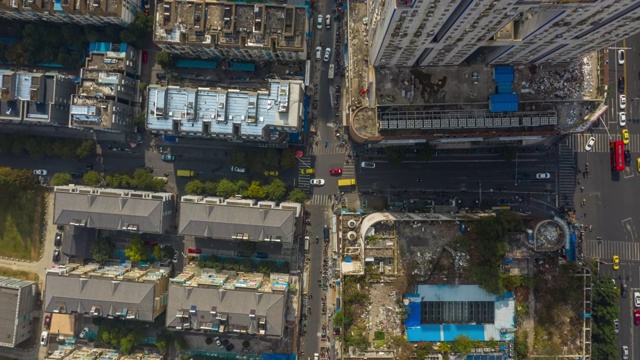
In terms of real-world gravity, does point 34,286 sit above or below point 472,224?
below

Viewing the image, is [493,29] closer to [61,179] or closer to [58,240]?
[61,179]

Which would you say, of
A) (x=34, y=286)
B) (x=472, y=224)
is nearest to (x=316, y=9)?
(x=472, y=224)

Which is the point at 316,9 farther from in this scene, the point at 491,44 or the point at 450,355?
the point at 450,355

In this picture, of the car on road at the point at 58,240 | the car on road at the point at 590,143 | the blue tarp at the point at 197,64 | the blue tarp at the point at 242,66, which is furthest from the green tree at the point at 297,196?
the car on road at the point at 590,143

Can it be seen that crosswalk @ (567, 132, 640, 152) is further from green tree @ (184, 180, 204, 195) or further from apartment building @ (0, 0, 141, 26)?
apartment building @ (0, 0, 141, 26)

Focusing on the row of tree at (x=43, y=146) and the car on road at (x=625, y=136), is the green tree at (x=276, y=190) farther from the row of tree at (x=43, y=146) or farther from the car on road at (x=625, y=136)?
the car on road at (x=625, y=136)

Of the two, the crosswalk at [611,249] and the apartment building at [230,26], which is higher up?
the apartment building at [230,26]
